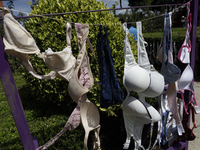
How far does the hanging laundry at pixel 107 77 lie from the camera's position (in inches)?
49.8

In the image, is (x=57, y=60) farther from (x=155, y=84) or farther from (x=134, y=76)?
(x=155, y=84)

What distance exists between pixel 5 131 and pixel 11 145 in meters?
0.63

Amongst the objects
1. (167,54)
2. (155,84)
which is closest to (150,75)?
(155,84)

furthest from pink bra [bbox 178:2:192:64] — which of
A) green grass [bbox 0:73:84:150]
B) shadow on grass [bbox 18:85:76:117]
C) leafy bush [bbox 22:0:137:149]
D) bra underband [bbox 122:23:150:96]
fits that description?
shadow on grass [bbox 18:85:76:117]

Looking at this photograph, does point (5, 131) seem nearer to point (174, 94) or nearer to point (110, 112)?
point (110, 112)

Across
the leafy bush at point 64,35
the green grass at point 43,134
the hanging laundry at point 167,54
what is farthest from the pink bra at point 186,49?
the green grass at point 43,134

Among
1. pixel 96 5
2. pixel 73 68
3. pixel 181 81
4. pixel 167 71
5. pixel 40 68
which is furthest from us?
pixel 40 68

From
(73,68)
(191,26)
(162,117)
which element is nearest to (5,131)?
(73,68)

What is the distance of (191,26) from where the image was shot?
1563 mm

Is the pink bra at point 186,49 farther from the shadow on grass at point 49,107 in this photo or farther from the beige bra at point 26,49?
the shadow on grass at point 49,107

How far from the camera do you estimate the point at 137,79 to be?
1.30 meters

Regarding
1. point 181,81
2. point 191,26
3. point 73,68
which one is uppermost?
point 191,26

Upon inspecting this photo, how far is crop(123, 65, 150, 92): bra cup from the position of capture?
1.30m

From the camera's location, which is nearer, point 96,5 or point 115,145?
point 96,5
